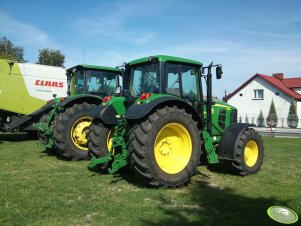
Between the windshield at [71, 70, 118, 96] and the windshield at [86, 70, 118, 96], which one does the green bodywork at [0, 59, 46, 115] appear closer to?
the windshield at [71, 70, 118, 96]

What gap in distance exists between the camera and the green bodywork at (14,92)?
14.1m

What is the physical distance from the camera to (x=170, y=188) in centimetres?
630

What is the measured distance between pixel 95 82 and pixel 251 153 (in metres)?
5.29

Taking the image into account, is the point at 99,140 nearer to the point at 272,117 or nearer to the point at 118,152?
the point at 118,152

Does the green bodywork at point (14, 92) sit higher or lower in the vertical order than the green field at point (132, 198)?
higher

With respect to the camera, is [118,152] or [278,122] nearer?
[118,152]

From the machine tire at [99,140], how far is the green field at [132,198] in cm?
44

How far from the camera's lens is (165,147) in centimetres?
668

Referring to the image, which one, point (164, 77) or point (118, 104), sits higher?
point (164, 77)

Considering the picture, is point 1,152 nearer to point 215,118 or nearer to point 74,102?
point 74,102

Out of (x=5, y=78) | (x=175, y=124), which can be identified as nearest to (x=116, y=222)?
(x=175, y=124)

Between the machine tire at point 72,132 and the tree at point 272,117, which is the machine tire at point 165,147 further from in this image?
the tree at point 272,117

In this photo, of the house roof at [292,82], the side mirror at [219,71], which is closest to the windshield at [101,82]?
the side mirror at [219,71]

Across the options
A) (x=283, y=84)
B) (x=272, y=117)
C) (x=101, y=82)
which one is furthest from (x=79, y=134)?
(x=283, y=84)
